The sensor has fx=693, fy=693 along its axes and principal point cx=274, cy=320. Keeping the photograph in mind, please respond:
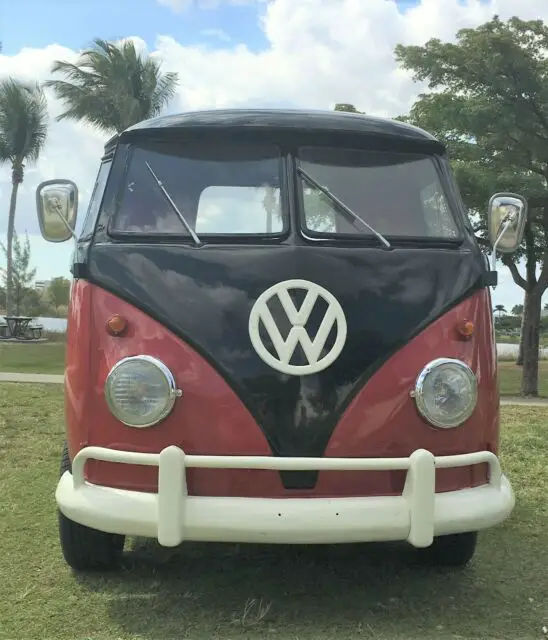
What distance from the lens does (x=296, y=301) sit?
2.69m

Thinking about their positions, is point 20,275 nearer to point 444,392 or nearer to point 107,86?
point 107,86

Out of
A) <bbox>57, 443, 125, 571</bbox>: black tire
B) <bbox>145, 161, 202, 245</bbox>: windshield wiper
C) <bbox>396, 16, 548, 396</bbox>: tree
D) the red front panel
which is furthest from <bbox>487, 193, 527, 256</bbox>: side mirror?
<bbox>396, 16, 548, 396</bbox>: tree

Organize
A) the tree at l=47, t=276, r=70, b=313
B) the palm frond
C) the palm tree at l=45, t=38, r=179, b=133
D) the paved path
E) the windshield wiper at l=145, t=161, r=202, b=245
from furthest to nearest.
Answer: the tree at l=47, t=276, r=70, b=313, the palm frond, the palm tree at l=45, t=38, r=179, b=133, the paved path, the windshield wiper at l=145, t=161, r=202, b=245

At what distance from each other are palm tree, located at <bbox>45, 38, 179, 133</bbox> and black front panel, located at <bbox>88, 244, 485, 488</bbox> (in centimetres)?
1877

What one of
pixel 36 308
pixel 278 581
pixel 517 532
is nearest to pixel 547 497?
pixel 517 532

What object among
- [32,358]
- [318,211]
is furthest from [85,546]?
[32,358]

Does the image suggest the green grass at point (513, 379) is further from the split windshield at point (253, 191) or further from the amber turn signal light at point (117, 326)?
the amber turn signal light at point (117, 326)

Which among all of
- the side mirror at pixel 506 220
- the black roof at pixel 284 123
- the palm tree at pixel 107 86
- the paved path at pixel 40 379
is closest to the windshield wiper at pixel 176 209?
the black roof at pixel 284 123

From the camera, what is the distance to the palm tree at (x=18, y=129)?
25188 millimetres

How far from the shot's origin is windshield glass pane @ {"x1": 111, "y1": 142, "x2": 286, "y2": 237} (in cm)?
304

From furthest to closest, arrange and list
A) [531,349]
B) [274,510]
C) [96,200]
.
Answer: [531,349] → [96,200] → [274,510]

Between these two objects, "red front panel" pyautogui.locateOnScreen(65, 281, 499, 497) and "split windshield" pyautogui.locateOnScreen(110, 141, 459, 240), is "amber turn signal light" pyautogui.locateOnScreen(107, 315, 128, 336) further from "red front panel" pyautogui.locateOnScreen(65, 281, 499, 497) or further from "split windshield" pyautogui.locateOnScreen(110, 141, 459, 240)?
"split windshield" pyautogui.locateOnScreen(110, 141, 459, 240)

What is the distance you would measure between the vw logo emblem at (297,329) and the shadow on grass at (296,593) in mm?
1030

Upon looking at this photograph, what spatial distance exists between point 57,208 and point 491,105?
10564mm
